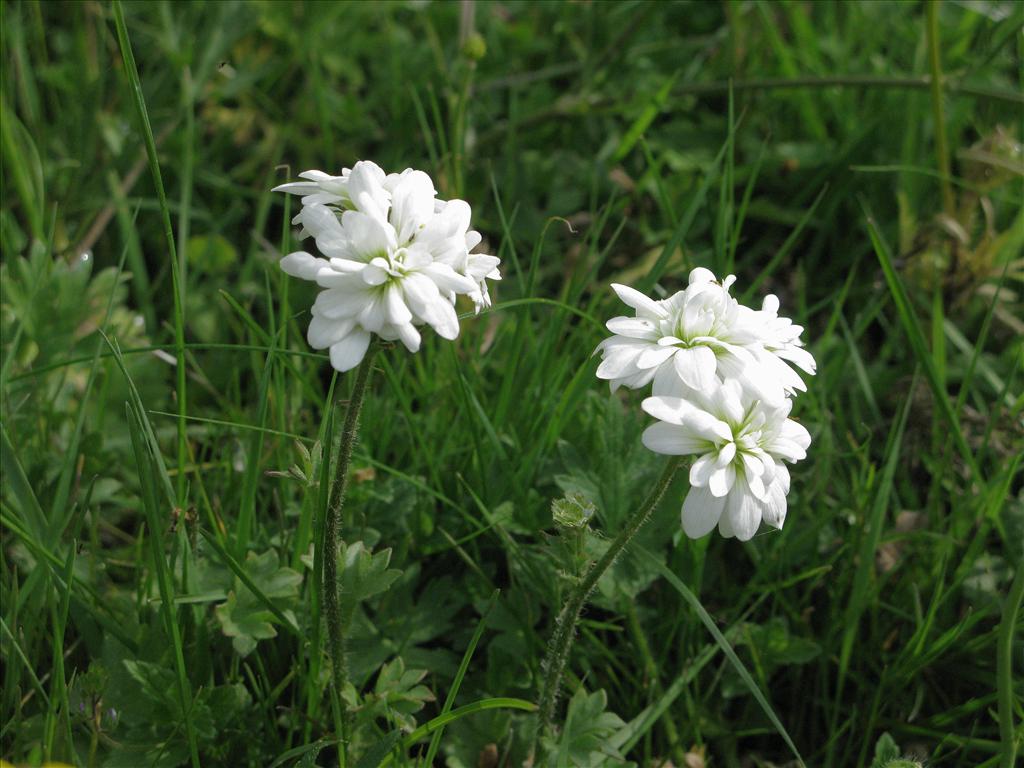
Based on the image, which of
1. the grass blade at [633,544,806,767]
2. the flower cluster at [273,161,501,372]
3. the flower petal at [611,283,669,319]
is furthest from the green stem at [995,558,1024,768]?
the flower cluster at [273,161,501,372]

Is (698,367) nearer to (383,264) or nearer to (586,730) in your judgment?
(383,264)

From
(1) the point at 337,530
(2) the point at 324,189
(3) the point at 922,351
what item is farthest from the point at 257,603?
(3) the point at 922,351

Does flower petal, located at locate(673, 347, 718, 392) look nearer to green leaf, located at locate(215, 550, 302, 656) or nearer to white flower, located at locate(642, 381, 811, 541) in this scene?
white flower, located at locate(642, 381, 811, 541)

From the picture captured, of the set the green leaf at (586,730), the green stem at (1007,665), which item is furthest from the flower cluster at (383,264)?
the green stem at (1007,665)

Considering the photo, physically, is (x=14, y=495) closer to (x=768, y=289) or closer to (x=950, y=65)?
(x=768, y=289)

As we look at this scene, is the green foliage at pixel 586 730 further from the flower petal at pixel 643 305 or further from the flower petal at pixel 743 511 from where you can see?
the flower petal at pixel 643 305

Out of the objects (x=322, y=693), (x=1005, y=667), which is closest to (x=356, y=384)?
(x=322, y=693)
